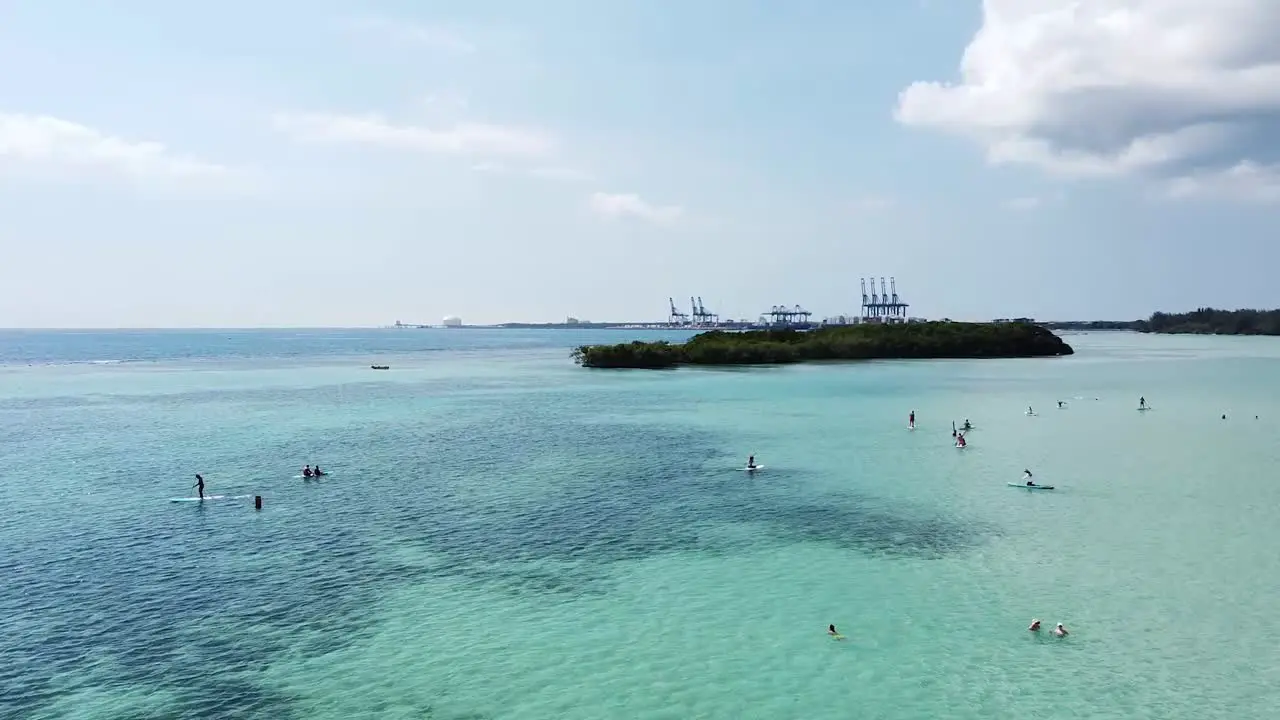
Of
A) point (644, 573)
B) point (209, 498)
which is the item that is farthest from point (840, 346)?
point (644, 573)

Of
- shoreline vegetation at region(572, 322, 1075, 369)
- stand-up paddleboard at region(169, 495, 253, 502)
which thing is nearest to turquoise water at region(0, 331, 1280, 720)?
stand-up paddleboard at region(169, 495, 253, 502)

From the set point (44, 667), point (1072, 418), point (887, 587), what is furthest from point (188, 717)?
point (1072, 418)

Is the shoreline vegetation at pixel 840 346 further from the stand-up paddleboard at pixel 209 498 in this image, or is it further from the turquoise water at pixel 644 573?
the stand-up paddleboard at pixel 209 498

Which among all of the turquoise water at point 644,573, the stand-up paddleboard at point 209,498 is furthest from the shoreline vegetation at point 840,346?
the stand-up paddleboard at point 209,498

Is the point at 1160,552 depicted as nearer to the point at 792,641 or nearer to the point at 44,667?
the point at 792,641

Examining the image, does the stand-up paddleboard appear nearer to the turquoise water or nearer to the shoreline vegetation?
the turquoise water
